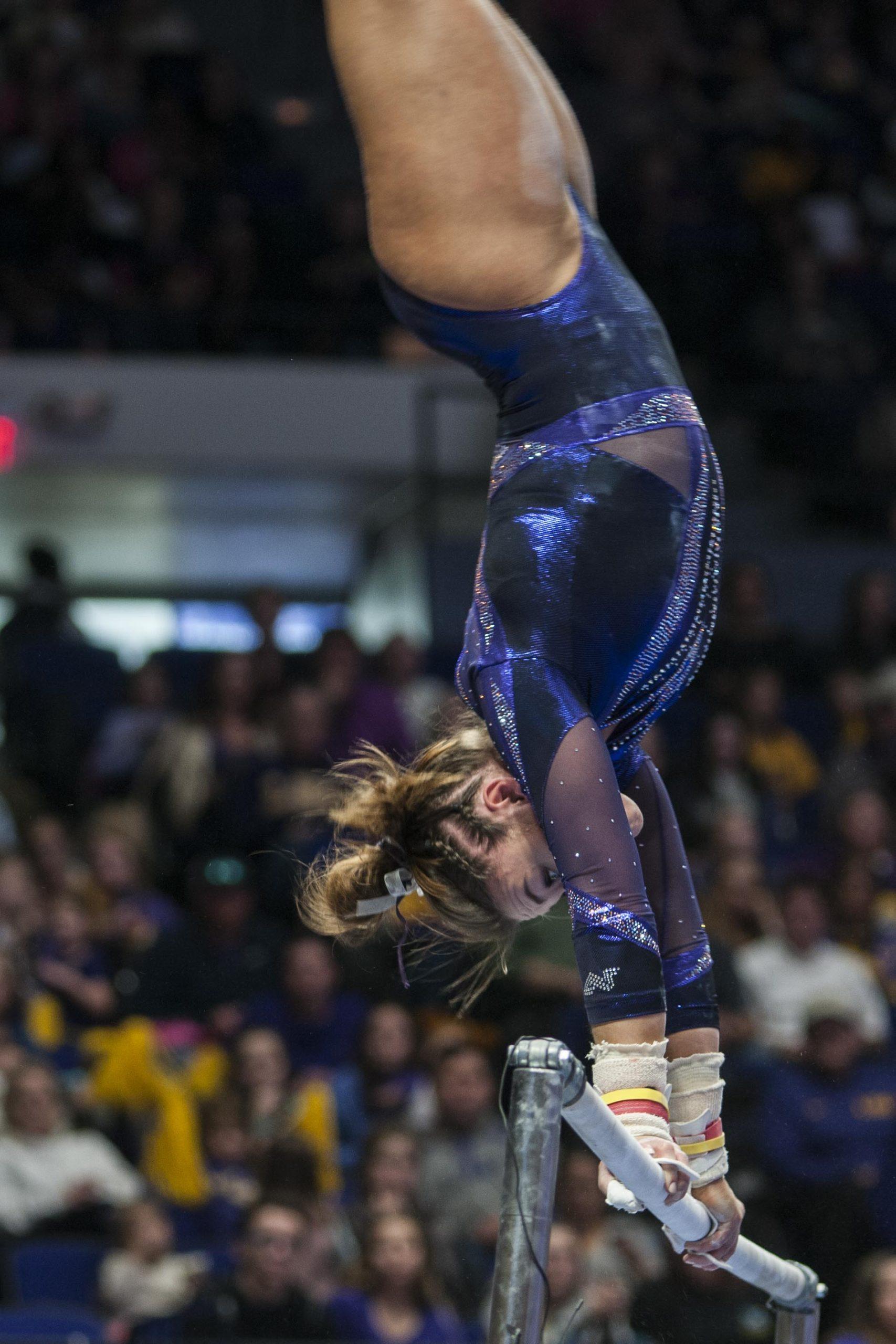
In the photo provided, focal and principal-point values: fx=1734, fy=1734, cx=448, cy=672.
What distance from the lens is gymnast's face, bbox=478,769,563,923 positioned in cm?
247

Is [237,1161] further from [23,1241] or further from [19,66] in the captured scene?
[19,66]

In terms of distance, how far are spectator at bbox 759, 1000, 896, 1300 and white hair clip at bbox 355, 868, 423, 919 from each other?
2255 millimetres

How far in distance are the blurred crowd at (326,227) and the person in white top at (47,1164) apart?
4033 millimetres

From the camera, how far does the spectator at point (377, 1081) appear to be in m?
5.22

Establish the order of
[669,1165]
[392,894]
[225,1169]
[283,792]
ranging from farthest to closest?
[283,792] < [225,1169] < [392,894] < [669,1165]

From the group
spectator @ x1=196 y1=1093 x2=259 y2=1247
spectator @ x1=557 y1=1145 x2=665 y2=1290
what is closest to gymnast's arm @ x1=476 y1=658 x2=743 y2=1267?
spectator @ x1=557 y1=1145 x2=665 y2=1290

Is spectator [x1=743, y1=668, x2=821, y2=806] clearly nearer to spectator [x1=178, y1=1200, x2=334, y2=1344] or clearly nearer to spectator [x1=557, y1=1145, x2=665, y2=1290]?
spectator [x1=557, y1=1145, x2=665, y2=1290]

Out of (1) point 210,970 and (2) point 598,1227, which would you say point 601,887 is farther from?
(1) point 210,970

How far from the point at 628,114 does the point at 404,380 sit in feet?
7.36

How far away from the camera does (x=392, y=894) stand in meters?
2.65

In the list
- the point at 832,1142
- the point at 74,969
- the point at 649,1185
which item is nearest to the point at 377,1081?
the point at 74,969

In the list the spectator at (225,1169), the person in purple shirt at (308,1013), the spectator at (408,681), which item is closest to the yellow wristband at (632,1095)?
the spectator at (225,1169)

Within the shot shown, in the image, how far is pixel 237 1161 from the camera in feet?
16.8

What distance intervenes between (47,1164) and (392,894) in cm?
294
